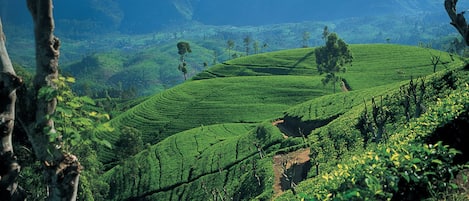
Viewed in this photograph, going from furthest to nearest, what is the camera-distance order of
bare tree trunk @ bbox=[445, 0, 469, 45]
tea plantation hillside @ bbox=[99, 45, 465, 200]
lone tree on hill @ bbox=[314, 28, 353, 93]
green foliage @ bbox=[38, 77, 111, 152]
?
1. lone tree on hill @ bbox=[314, 28, 353, 93]
2. tea plantation hillside @ bbox=[99, 45, 465, 200]
3. bare tree trunk @ bbox=[445, 0, 469, 45]
4. green foliage @ bbox=[38, 77, 111, 152]

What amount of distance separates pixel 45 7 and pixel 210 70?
16740cm

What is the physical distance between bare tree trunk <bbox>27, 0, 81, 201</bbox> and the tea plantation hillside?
15132mm

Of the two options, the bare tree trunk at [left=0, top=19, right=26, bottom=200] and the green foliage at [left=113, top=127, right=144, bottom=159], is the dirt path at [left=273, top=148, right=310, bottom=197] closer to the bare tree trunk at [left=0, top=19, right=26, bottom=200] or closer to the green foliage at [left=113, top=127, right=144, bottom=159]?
the green foliage at [left=113, top=127, right=144, bottom=159]

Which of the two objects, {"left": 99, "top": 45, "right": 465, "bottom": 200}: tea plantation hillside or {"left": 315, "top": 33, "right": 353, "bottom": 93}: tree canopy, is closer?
{"left": 99, "top": 45, "right": 465, "bottom": 200}: tea plantation hillside

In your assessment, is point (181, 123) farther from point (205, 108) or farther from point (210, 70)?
point (210, 70)

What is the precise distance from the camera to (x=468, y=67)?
130ft

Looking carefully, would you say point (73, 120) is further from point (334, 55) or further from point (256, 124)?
point (334, 55)

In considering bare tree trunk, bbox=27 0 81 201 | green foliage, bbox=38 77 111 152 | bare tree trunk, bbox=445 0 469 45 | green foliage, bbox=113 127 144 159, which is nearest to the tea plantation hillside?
green foliage, bbox=113 127 144 159

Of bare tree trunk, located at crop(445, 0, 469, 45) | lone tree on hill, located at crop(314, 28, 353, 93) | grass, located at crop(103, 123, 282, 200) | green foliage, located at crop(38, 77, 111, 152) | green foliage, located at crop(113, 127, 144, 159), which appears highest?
bare tree trunk, located at crop(445, 0, 469, 45)

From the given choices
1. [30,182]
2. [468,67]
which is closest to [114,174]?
[30,182]

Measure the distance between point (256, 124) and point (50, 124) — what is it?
329 ft

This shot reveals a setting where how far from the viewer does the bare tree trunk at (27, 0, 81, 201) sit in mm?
9359

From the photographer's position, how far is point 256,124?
10862cm

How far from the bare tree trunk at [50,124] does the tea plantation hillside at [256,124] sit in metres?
15.1
